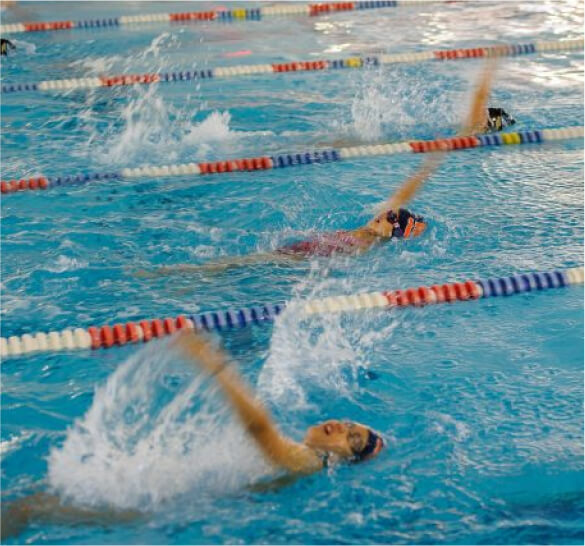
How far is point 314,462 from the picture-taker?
320 centimetres

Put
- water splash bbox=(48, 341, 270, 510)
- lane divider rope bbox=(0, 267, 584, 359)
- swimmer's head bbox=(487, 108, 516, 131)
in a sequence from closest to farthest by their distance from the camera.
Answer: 1. water splash bbox=(48, 341, 270, 510)
2. lane divider rope bbox=(0, 267, 584, 359)
3. swimmer's head bbox=(487, 108, 516, 131)

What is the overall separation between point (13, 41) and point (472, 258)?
18.6 ft

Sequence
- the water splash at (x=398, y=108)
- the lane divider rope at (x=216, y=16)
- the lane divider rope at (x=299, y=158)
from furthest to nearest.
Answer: the lane divider rope at (x=216, y=16) < the water splash at (x=398, y=108) < the lane divider rope at (x=299, y=158)

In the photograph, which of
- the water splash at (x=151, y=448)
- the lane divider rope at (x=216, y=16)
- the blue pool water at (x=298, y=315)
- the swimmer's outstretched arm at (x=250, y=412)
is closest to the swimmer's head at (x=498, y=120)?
the blue pool water at (x=298, y=315)

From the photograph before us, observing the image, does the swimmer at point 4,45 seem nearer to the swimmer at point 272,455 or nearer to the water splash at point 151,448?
the water splash at point 151,448

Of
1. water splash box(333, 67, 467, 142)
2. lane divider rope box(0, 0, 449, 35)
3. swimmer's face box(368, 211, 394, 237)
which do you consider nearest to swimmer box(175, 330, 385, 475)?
swimmer's face box(368, 211, 394, 237)

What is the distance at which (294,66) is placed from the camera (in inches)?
316

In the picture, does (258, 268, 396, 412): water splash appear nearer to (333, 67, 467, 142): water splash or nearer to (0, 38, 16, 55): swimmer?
(333, 67, 467, 142): water splash

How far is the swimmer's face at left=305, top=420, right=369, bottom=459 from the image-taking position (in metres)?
3.20

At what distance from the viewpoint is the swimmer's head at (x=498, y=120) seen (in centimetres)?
641

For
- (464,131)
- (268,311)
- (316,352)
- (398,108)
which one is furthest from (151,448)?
(398,108)

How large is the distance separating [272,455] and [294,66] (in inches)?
209

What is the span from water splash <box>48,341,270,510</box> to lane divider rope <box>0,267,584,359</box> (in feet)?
1.18

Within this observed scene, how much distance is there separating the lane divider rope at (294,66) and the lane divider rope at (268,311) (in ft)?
12.6
